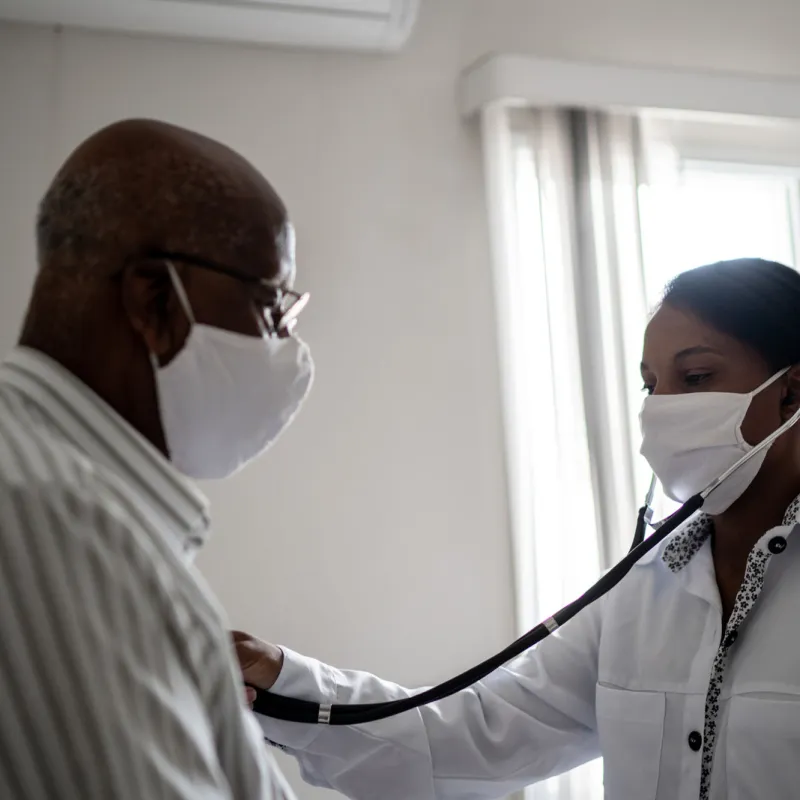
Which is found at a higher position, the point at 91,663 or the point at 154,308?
the point at 154,308

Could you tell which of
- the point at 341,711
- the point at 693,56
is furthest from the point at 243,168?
the point at 693,56

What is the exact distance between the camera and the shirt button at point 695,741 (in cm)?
117

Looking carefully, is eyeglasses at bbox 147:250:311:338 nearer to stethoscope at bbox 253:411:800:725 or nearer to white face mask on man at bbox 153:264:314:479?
white face mask on man at bbox 153:264:314:479

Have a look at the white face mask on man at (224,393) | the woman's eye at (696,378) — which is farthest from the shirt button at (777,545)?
the white face mask on man at (224,393)

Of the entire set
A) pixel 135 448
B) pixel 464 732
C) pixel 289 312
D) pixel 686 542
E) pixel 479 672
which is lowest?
pixel 464 732

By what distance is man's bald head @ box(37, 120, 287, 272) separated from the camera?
2.53ft

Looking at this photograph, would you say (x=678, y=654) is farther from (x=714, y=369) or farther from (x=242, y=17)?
(x=242, y=17)

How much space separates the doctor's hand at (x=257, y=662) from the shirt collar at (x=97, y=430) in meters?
0.51

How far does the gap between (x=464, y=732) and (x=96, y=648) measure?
3.14 feet

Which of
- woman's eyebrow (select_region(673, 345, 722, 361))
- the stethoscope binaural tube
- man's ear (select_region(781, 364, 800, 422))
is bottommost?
the stethoscope binaural tube

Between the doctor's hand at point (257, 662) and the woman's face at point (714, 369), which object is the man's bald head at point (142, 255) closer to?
the doctor's hand at point (257, 662)

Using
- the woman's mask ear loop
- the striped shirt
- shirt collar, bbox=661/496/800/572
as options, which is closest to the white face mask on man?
the woman's mask ear loop

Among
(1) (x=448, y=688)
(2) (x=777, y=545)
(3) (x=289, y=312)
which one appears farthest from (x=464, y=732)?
(3) (x=289, y=312)

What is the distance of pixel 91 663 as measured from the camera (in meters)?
0.53
